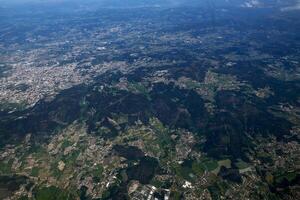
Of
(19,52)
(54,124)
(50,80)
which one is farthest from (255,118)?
(19,52)

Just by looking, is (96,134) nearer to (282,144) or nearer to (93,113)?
(93,113)

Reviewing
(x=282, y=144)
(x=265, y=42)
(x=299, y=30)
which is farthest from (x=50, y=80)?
(x=299, y=30)

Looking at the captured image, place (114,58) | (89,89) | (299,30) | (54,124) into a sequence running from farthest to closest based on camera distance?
1. (299,30)
2. (114,58)
3. (89,89)
4. (54,124)

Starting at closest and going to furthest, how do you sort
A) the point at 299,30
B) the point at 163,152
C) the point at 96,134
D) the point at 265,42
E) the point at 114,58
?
the point at 163,152
the point at 96,134
the point at 114,58
the point at 265,42
the point at 299,30

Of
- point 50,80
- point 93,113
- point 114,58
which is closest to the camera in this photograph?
point 93,113

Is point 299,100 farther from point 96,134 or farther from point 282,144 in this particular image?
point 96,134

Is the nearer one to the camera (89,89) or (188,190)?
(188,190)
